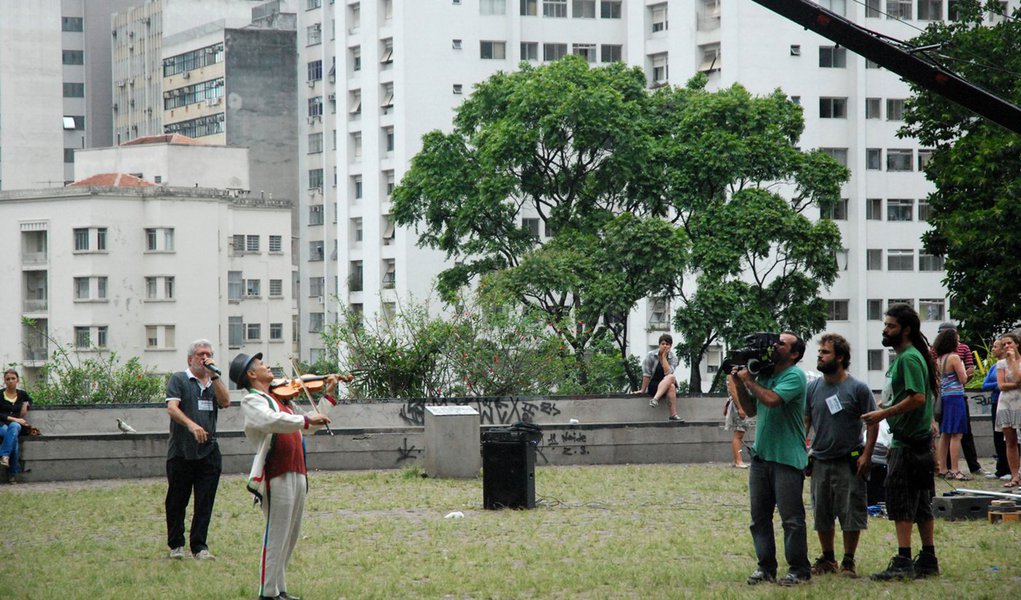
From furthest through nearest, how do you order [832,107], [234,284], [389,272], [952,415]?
[234,284]
[389,272]
[832,107]
[952,415]

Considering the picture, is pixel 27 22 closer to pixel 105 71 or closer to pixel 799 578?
pixel 105 71

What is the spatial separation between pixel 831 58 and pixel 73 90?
67.4 metres

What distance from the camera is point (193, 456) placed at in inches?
537

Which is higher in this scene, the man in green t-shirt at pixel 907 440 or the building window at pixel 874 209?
the building window at pixel 874 209

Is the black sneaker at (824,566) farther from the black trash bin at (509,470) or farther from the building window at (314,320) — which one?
the building window at (314,320)

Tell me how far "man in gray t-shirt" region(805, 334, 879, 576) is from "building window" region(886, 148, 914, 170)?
2893 inches

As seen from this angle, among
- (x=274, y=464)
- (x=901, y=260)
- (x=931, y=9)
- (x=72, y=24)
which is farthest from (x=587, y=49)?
(x=274, y=464)

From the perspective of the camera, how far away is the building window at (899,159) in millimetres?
82875

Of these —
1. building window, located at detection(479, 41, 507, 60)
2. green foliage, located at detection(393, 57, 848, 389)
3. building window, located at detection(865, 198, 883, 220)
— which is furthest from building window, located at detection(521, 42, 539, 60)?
green foliage, located at detection(393, 57, 848, 389)

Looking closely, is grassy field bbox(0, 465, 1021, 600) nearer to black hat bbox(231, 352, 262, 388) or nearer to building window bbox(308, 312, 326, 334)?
black hat bbox(231, 352, 262, 388)

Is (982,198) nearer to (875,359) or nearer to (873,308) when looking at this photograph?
(873,308)

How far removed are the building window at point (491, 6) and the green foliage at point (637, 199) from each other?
35.3m

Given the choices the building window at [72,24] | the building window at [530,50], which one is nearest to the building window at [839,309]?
the building window at [530,50]

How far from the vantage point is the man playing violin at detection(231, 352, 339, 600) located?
1084 centimetres
